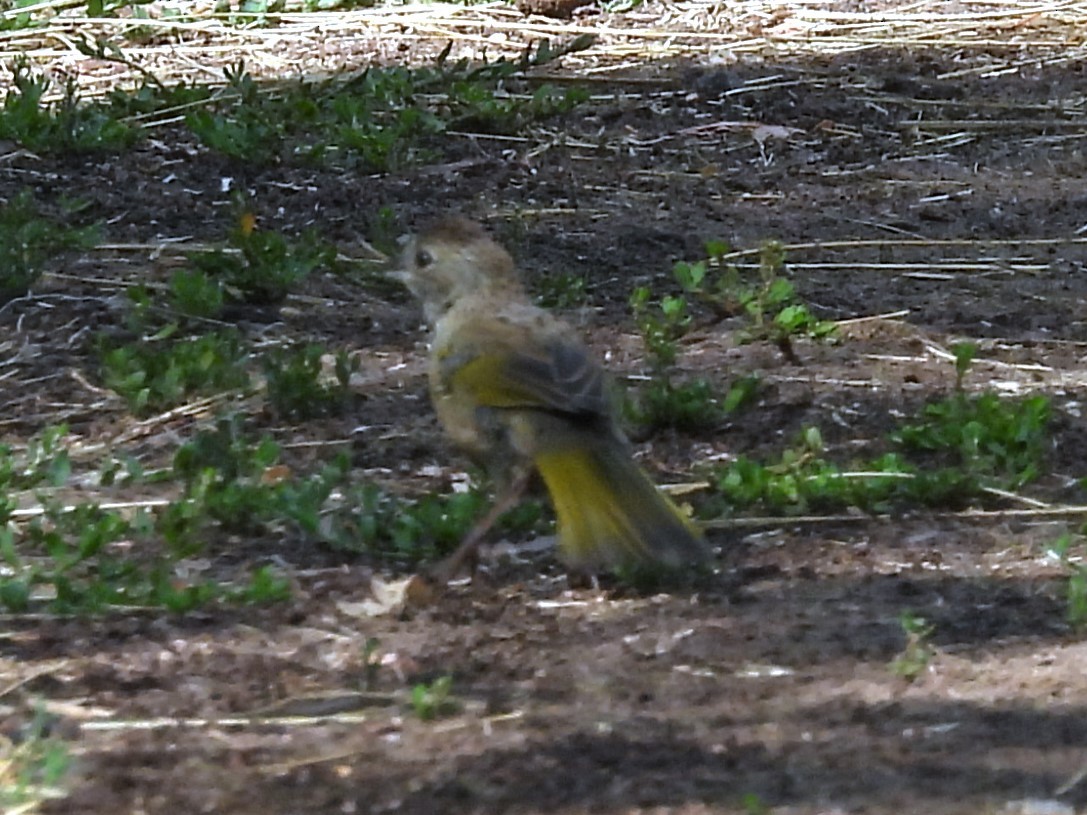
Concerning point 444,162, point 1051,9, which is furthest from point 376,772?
point 1051,9

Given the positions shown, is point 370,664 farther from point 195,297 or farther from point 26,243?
point 26,243

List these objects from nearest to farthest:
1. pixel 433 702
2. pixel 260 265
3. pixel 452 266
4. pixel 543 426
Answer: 1. pixel 433 702
2. pixel 543 426
3. pixel 452 266
4. pixel 260 265

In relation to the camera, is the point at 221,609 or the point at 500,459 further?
the point at 500,459

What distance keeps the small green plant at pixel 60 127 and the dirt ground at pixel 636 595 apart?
85 millimetres

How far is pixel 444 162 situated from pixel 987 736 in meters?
5.18

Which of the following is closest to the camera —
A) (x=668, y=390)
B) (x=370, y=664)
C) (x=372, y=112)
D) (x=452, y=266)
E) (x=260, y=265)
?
(x=370, y=664)

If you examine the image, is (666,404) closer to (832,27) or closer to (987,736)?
(987,736)

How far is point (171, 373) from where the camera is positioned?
5.32 m

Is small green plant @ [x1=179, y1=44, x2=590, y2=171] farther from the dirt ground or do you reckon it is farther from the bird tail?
the bird tail

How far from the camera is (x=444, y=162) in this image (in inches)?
320

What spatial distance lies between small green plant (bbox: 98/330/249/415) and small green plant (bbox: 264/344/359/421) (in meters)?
0.12

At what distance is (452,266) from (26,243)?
195 cm

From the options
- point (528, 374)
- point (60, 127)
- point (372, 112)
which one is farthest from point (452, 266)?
point (372, 112)

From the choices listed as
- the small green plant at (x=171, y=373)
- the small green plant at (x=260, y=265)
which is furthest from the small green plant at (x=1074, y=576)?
the small green plant at (x=260, y=265)
